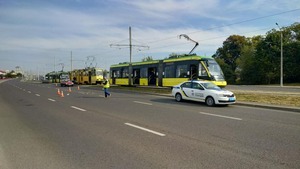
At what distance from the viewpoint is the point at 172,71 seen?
29.1 metres

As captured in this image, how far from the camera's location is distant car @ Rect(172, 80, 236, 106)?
55.5 feet

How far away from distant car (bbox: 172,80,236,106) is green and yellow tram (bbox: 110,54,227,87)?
530 cm

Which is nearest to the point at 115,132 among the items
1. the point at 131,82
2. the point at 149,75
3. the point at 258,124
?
the point at 258,124

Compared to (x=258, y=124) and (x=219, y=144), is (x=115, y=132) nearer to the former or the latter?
(x=219, y=144)

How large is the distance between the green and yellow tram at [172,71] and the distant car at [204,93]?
5296 millimetres

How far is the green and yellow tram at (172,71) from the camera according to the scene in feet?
81.7

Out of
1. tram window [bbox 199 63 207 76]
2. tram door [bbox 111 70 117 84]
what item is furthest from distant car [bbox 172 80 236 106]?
tram door [bbox 111 70 117 84]

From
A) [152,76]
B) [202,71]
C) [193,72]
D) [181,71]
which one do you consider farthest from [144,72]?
[202,71]

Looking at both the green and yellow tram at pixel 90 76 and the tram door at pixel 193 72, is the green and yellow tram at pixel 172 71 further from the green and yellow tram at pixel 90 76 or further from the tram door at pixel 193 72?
the green and yellow tram at pixel 90 76

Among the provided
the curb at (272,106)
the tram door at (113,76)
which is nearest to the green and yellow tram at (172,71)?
the tram door at (113,76)

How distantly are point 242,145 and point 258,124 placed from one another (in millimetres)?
3532

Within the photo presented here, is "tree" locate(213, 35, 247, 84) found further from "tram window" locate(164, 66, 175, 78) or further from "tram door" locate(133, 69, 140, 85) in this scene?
"tram window" locate(164, 66, 175, 78)

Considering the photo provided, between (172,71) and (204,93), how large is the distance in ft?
37.5

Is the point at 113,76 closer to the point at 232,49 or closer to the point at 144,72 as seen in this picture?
the point at 144,72
